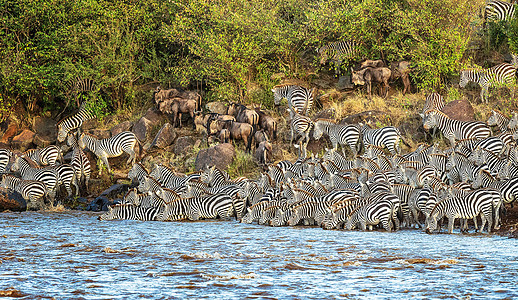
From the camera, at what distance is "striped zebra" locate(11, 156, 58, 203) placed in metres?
20.7

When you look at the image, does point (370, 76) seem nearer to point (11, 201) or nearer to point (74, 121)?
point (74, 121)

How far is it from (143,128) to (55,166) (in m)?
5.32

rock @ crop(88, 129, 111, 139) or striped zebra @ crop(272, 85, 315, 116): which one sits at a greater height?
striped zebra @ crop(272, 85, 315, 116)

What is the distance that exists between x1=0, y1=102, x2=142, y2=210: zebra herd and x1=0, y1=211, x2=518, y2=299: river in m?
5.29

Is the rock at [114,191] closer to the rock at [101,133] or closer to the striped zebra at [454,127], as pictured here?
the rock at [101,133]

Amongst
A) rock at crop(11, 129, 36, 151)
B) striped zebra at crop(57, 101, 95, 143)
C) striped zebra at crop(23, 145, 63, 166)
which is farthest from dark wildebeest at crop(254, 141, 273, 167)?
rock at crop(11, 129, 36, 151)

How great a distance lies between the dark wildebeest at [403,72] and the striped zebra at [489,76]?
231 cm

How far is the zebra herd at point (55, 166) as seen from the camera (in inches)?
786

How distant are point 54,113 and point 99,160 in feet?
24.1

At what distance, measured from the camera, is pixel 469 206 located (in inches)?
535

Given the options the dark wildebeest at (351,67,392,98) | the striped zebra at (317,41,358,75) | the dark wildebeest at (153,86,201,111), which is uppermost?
the striped zebra at (317,41,358,75)

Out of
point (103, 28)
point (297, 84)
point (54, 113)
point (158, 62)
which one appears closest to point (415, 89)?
point (297, 84)

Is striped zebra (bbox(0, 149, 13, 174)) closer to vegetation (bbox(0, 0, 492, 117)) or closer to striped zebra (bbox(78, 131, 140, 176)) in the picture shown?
striped zebra (bbox(78, 131, 140, 176))

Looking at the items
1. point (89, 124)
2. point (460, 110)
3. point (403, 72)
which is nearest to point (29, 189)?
point (89, 124)
